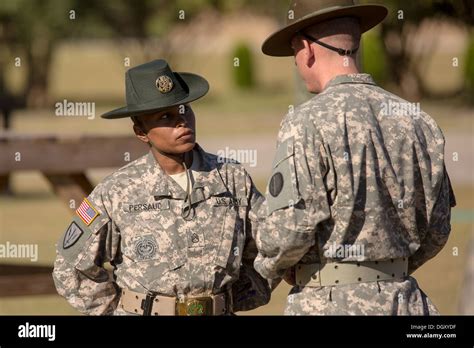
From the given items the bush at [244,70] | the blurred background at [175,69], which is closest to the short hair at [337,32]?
the blurred background at [175,69]

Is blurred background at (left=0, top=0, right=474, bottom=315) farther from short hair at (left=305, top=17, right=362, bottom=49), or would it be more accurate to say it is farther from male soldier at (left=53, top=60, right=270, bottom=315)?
short hair at (left=305, top=17, right=362, bottom=49)

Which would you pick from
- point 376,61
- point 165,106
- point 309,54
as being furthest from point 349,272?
point 376,61

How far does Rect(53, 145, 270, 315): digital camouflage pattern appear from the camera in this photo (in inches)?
192

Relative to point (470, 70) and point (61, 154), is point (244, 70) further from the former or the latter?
point (61, 154)

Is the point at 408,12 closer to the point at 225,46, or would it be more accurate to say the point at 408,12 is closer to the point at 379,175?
the point at 379,175

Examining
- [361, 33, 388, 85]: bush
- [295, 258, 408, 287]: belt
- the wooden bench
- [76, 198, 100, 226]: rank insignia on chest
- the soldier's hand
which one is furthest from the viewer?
[361, 33, 388, 85]: bush

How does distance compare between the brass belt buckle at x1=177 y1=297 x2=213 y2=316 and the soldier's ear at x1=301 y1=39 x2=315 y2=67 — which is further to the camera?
the brass belt buckle at x1=177 y1=297 x2=213 y2=316

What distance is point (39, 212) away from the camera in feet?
52.6

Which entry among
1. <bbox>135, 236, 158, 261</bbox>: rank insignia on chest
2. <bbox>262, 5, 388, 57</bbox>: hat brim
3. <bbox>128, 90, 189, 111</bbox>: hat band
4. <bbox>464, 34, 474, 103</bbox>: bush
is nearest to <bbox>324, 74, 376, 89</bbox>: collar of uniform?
<bbox>262, 5, 388, 57</bbox>: hat brim

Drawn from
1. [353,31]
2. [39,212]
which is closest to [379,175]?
[353,31]

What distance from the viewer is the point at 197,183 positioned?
497 cm

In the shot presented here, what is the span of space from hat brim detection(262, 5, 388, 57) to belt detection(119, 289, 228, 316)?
3.45 ft

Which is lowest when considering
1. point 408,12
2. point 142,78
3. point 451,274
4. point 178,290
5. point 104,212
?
point 451,274
